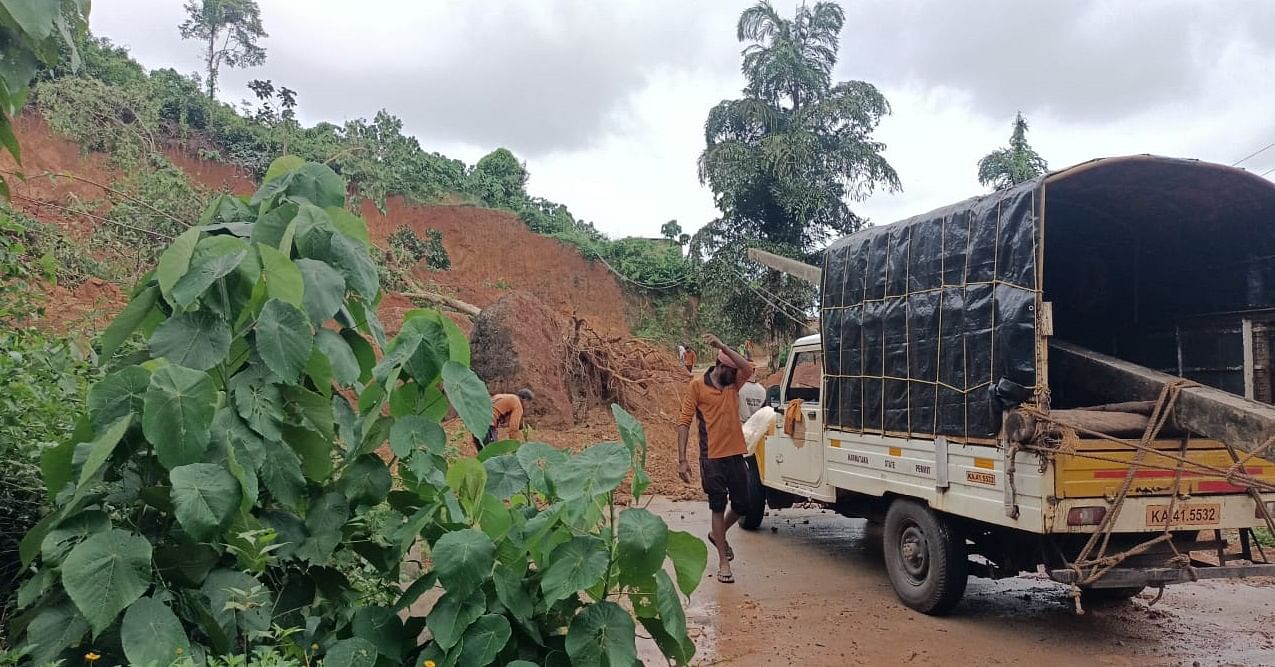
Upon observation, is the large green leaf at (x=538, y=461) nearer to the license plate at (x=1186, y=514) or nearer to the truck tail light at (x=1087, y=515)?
the truck tail light at (x=1087, y=515)

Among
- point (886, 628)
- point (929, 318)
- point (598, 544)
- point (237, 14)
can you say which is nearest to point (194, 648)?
point (598, 544)

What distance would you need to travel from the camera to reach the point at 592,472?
102 inches

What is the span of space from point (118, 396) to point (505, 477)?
1.18m

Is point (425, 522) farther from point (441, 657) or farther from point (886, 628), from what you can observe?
point (886, 628)

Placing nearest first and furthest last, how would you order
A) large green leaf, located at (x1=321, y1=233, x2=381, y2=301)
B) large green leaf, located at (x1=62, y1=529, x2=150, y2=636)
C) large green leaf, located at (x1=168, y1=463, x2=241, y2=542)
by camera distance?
large green leaf, located at (x1=62, y1=529, x2=150, y2=636) → large green leaf, located at (x1=168, y1=463, x2=241, y2=542) → large green leaf, located at (x1=321, y1=233, x2=381, y2=301)

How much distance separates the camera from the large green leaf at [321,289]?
2.57m

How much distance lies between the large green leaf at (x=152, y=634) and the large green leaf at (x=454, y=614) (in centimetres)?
65

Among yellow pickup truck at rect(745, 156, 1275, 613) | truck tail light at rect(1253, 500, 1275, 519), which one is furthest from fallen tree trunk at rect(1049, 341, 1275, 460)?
truck tail light at rect(1253, 500, 1275, 519)

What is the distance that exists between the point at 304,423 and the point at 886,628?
418 centimetres

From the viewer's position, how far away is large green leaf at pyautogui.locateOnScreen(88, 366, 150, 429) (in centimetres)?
230

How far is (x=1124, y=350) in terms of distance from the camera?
6.93m

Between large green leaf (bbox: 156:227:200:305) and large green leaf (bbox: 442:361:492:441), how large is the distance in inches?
32.8

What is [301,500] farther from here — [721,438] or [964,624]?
[964,624]

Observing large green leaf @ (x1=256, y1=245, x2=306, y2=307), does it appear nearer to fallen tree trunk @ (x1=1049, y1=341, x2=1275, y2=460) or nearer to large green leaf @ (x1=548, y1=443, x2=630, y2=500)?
large green leaf @ (x1=548, y1=443, x2=630, y2=500)
